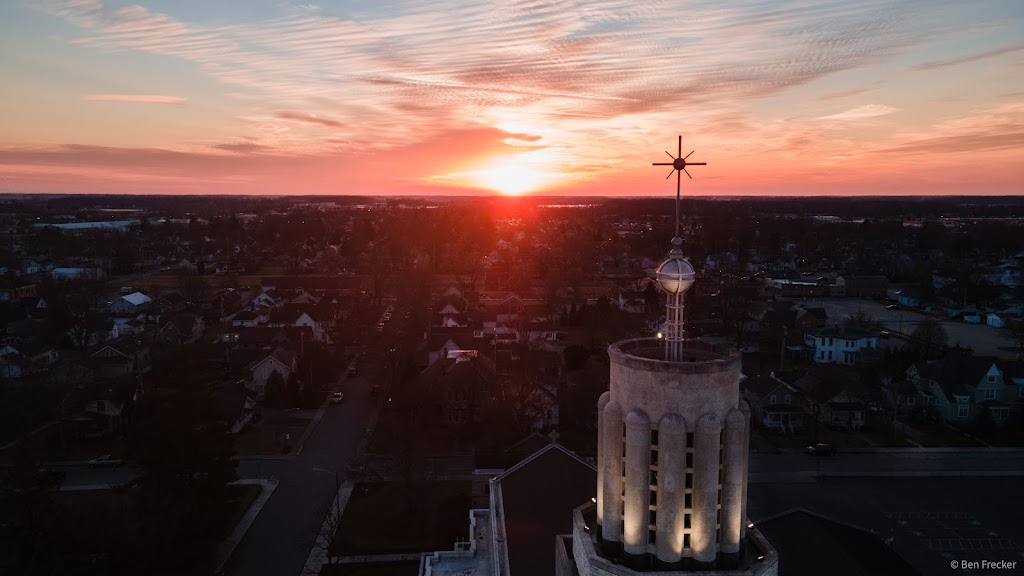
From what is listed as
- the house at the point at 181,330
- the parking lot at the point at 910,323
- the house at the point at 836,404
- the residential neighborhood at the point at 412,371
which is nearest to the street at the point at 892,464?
the residential neighborhood at the point at 412,371

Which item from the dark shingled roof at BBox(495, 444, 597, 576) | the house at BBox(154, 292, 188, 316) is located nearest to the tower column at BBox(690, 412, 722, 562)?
the dark shingled roof at BBox(495, 444, 597, 576)

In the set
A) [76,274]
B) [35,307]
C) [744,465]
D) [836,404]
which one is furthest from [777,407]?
[76,274]

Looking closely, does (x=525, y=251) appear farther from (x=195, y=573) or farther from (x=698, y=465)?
(x=698, y=465)

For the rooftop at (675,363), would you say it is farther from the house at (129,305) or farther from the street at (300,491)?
the house at (129,305)

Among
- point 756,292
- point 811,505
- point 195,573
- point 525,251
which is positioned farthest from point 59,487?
point 525,251

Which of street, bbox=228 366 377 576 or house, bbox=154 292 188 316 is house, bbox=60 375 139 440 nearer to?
street, bbox=228 366 377 576

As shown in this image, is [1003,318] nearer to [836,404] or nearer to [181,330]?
[836,404]
